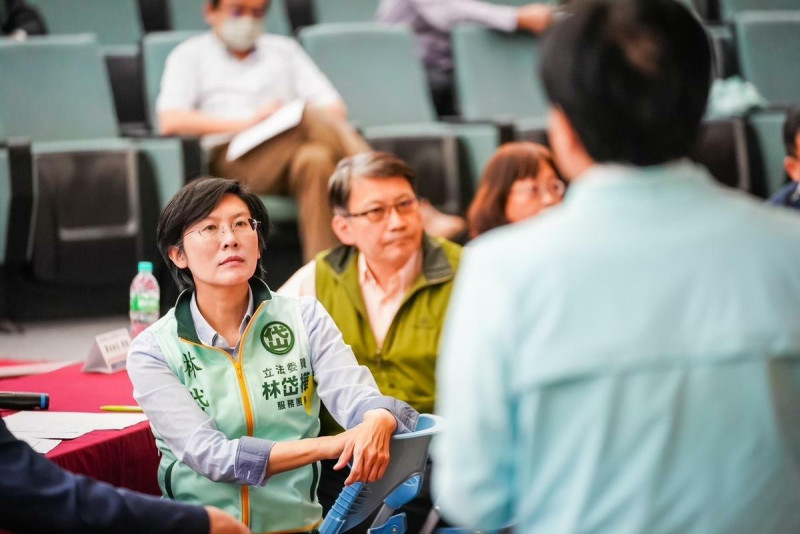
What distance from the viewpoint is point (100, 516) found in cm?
121

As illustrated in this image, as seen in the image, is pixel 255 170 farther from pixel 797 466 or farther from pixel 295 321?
pixel 797 466

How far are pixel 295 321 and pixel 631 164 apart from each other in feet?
3.01

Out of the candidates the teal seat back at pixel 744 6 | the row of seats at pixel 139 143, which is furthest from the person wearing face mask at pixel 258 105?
the teal seat back at pixel 744 6

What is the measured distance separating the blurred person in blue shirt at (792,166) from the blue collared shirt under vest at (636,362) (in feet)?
7.84

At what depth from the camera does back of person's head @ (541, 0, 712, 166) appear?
0.85m

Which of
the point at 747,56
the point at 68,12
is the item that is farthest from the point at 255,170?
the point at 747,56

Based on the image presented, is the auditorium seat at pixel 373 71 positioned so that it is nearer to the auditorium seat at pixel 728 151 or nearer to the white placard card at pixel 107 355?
the auditorium seat at pixel 728 151

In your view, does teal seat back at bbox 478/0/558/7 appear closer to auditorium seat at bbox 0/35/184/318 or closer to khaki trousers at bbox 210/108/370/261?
khaki trousers at bbox 210/108/370/261

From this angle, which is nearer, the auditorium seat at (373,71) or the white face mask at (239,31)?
the white face mask at (239,31)

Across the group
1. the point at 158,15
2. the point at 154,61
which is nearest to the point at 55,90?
the point at 154,61

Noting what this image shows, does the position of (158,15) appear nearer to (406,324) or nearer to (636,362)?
(406,324)

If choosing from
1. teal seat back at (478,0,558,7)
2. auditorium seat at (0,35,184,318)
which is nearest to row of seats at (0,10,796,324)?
auditorium seat at (0,35,184,318)

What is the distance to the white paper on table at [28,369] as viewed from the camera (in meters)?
2.08

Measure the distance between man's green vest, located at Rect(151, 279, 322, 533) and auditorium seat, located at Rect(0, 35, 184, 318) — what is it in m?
1.98
